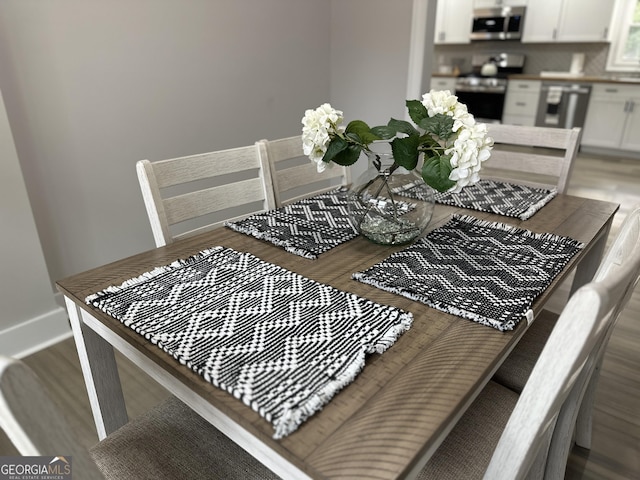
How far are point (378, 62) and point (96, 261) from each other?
7.14 feet

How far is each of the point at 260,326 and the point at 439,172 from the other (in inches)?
22.4

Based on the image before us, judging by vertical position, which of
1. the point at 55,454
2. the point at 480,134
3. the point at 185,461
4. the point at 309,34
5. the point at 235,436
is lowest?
the point at 185,461

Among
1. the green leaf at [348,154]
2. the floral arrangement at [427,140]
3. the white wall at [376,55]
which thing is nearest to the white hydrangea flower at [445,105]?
the floral arrangement at [427,140]

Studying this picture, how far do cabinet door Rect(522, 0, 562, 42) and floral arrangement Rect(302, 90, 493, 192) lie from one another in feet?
19.3

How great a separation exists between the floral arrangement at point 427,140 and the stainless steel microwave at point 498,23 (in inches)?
233

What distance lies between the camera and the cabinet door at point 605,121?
5527 mm

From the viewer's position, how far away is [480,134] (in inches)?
42.7

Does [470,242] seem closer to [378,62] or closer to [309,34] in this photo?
[378,62]

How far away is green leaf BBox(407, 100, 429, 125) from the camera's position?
1.20m

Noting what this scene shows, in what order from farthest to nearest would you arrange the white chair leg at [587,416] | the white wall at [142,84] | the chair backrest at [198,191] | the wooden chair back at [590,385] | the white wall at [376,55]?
1. the white wall at [376,55]
2. the white wall at [142,84]
3. the white chair leg at [587,416]
4. the chair backrest at [198,191]
5. the wooden chair back at [590,385]

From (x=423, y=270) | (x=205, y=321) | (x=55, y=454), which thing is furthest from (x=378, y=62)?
(x=55, y=454)

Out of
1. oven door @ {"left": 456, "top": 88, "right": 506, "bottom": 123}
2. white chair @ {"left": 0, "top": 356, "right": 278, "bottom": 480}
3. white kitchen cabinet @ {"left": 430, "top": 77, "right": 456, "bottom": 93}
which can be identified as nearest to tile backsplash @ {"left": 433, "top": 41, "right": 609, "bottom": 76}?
white kitchen cabinet @ {"left": 430, "top": 77, "right": 456, "bottom": 93}

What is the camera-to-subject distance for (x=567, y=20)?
227 inches

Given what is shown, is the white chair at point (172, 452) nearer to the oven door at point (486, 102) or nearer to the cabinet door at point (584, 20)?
the oven door at point (486, 102)
